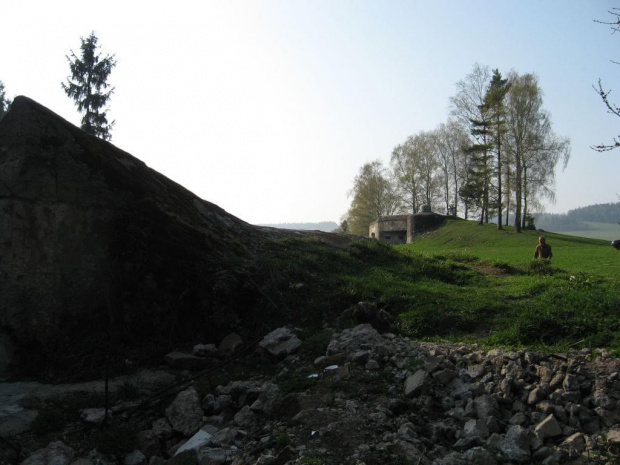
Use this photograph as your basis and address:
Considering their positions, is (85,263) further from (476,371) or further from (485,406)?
(485,406)

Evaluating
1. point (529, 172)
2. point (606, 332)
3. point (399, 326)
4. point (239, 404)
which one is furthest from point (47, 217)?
point (529, 172)

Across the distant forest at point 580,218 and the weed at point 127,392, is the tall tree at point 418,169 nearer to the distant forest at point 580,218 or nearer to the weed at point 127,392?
the weed at point 127,392

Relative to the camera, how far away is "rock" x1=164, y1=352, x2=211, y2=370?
256 inches

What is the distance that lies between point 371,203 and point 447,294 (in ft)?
156

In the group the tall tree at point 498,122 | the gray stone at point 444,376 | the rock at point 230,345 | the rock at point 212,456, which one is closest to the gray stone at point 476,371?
the gray stone at point 444,376

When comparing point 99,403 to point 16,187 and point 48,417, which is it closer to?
point 48,417

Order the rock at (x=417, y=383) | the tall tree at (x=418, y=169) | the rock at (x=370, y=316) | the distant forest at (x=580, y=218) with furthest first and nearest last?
the distant forest at (x=580, y=218) → the tall tree at (x=418, y=169) → the rock at (x=370, y=316) → the rock at (x=417, y=383)

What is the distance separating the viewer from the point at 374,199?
2205 inches

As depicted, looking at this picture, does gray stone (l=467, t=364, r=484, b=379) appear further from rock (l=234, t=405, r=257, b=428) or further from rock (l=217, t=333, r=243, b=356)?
rock (l=217, t=333, r=243, b=356)

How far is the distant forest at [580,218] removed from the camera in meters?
125

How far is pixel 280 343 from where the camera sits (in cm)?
662

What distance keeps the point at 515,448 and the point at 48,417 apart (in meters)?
4.46

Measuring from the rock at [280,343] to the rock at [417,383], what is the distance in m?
1.96

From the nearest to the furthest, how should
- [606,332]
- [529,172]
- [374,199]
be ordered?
[606,332] → [529,172] → [374,199]
